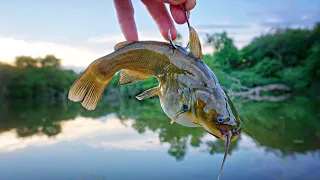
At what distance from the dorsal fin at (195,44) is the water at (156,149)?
15.1m

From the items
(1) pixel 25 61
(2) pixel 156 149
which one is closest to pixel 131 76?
(2) pixel 156 149

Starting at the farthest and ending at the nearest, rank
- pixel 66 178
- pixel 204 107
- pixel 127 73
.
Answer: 1. pixel 66 178
2. pixel 127 73
3. pixel 204 107

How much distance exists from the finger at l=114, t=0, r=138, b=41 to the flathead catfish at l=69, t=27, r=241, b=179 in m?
0.46

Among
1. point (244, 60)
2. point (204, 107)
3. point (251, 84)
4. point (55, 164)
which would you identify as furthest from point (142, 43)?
point (244, 60)

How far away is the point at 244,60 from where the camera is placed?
126 feet

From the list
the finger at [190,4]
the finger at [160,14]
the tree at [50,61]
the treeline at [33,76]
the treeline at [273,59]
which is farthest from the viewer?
the tree at [50,61]

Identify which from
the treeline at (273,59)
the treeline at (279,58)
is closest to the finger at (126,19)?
the treeline at (273,59)

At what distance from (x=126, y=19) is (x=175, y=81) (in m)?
0.86

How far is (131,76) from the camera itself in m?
1.51

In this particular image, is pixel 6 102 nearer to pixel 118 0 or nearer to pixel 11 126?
pixel 11 126

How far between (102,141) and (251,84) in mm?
18758

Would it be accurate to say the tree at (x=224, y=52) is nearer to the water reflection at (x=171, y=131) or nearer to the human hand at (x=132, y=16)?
the water reflection at (x=171, y=131)

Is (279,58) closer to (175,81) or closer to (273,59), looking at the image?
(273,59)

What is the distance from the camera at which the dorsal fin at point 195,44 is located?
1271mm
